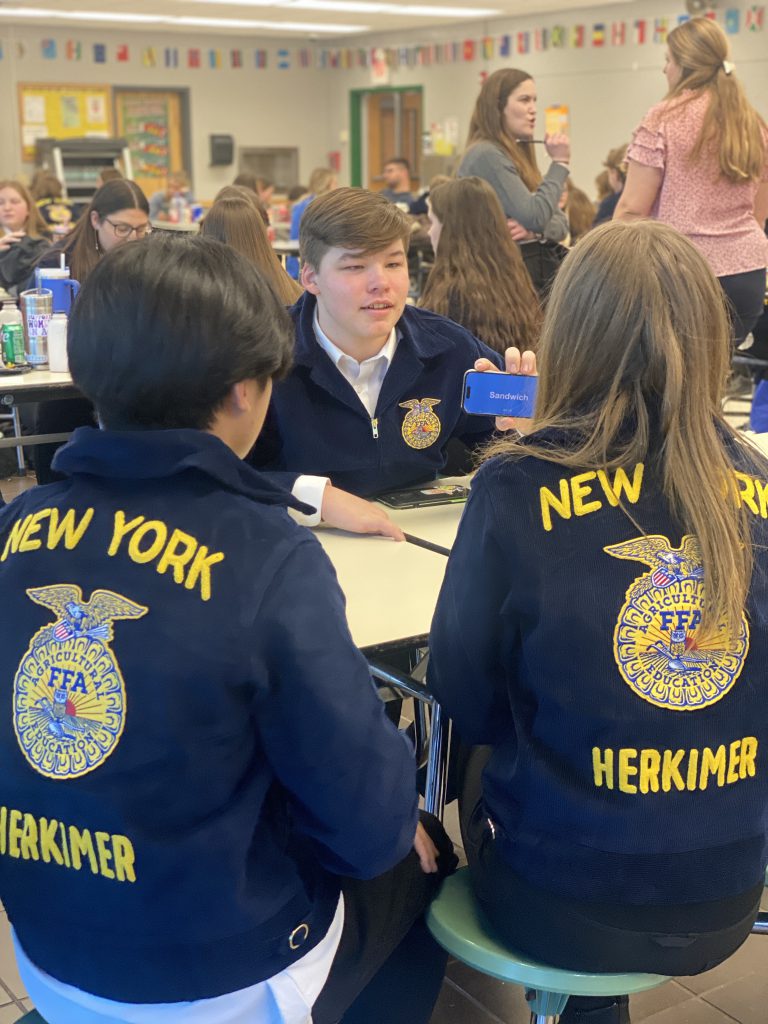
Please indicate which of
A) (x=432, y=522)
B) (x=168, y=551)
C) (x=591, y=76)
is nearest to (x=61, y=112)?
(x=591, y=76)

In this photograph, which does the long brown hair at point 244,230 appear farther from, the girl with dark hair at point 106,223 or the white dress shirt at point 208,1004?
the white dress shirt at point 208,1004

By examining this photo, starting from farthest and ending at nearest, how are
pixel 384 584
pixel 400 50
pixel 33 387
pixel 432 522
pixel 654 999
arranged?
pixel 400 50 < pixel 33 387 < pixel 432 522 < pixel 654 999 < pixel 384 584

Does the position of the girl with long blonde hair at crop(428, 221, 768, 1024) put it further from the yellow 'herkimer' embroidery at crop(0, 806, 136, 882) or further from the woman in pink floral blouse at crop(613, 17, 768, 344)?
the woman in pink floral blouse at crop(613, 17, 768, 344)

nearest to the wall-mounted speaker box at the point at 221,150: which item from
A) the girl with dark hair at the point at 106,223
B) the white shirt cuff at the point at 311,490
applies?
the girl with dark hair at the point at 106,223

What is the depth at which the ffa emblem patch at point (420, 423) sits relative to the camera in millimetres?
2158

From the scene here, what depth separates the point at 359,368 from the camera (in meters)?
2.13

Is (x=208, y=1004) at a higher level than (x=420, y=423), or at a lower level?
lower

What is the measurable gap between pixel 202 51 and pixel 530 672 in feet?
45.7

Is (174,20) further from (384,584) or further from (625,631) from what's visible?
(625,631)

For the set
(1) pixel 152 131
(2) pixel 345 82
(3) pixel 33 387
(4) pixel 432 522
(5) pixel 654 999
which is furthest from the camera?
(2) pixel 345 82

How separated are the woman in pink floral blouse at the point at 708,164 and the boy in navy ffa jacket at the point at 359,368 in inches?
61.6

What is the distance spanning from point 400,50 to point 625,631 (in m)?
13.5

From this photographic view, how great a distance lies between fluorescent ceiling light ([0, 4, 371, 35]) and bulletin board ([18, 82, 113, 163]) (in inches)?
34.0

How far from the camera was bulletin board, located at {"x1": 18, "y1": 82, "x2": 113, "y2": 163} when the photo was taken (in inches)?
502
